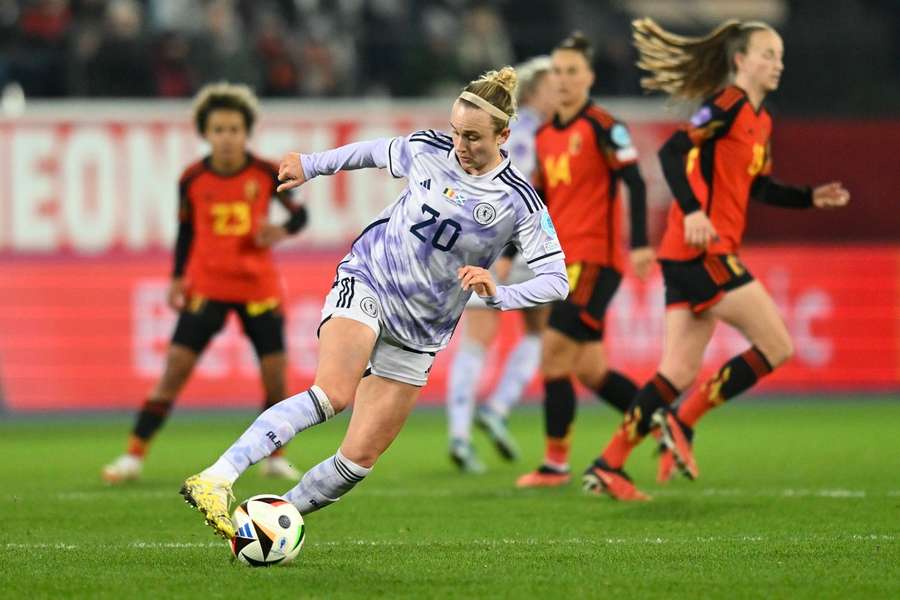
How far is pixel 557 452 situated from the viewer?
948cm

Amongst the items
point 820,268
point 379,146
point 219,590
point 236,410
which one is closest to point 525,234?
point 379,146

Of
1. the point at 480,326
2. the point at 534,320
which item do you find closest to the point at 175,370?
the point at 480,326

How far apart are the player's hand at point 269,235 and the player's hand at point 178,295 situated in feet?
2.03

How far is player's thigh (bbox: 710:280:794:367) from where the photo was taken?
8.38 m

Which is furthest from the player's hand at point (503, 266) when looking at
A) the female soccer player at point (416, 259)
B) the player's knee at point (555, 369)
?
the female soccer player at point (416, 259)

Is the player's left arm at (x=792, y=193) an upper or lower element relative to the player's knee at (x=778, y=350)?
upper

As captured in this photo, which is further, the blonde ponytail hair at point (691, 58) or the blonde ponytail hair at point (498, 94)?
the blonde ponytail hair at point (691, 58)

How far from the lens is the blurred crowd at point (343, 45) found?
687 inches

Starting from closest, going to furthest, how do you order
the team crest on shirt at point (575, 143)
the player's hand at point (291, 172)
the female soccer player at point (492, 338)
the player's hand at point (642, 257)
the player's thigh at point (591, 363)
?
the player's hand at point (291, 172) < the player's hand at point (642, 257) < the team crest on shirt at point (575, 143) < the player's thigh at point (591, 363) < the female soccer player at point (492, 338)

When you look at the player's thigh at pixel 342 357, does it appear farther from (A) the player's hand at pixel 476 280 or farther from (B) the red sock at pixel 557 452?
(B) the red sock at pixel 557 452

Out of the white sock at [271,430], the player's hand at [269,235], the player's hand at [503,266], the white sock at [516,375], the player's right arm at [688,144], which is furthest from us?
the white sock at [516,375]

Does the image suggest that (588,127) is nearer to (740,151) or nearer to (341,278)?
(740,151)

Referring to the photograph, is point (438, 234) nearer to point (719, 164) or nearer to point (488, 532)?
point (488, 532)

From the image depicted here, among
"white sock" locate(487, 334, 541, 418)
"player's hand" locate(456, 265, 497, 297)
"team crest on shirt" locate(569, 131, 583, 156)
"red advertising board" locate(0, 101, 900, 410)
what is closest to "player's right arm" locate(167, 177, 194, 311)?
"white sock" locate(487, 334, 541, 418)
